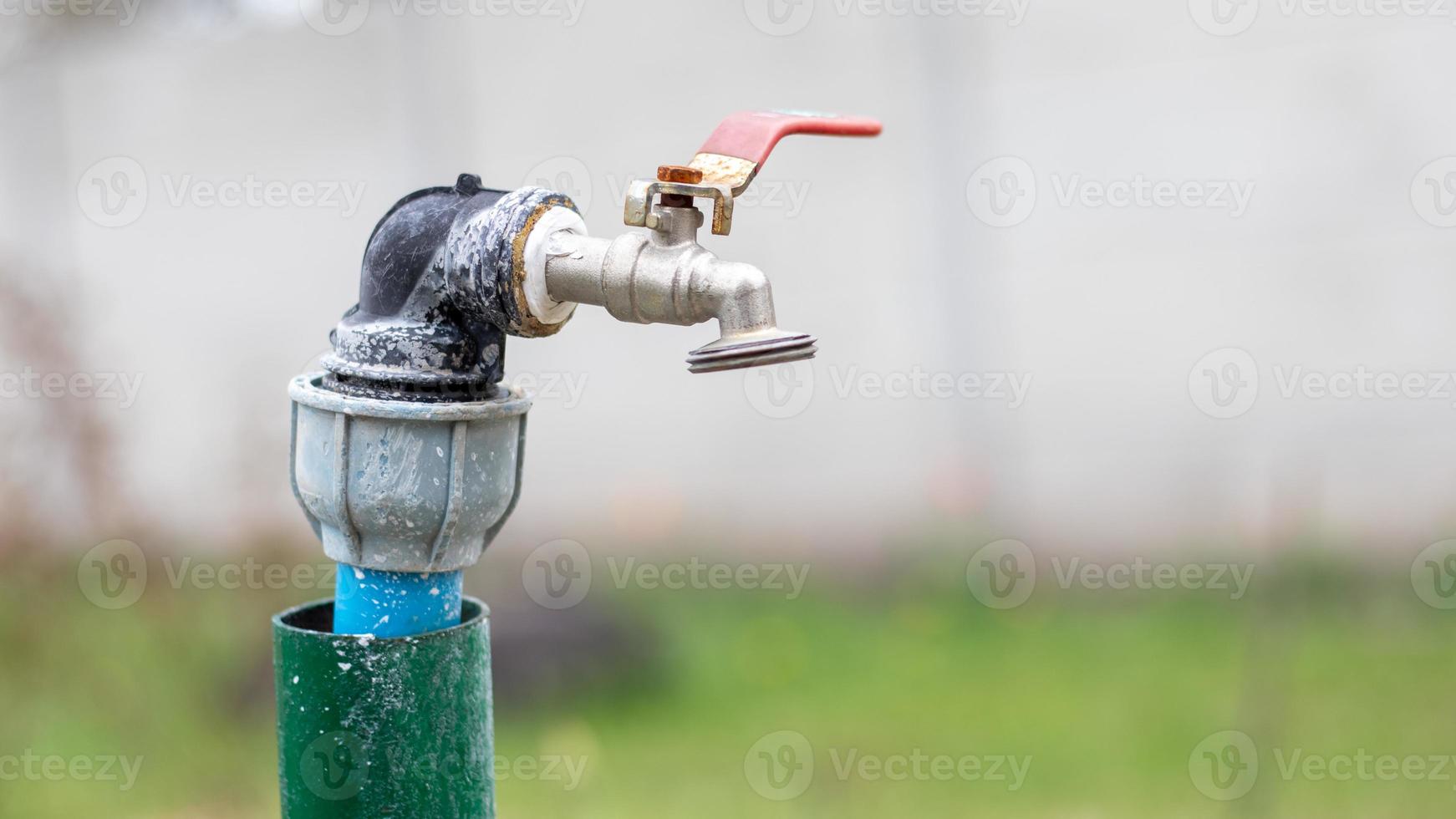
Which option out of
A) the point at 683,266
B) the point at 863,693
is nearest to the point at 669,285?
the point at 683,266

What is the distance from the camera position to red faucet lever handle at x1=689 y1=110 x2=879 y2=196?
4.77 feet

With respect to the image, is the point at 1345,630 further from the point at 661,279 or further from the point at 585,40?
the point at 661,279

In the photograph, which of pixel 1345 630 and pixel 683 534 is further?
pixel 683 534

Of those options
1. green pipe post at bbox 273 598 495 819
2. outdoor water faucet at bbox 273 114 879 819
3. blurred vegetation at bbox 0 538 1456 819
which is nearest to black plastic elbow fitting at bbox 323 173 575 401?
outdoor water faucet at bbox 273 114 879 819

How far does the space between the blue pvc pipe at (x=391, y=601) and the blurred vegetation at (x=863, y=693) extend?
71.9 inches

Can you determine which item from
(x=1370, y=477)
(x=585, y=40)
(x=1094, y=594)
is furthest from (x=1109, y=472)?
(x=585, y=40)

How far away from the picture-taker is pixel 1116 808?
128 inches

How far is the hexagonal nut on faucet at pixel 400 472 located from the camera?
151 cm

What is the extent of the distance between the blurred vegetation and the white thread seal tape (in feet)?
6.72

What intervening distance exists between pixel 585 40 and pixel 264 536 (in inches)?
65.3

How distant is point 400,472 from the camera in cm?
151

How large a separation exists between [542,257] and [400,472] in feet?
0.91

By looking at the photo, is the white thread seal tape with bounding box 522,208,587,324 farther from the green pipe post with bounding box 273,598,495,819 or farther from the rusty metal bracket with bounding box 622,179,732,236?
the green pipe post with bounding box 273,598,495,819

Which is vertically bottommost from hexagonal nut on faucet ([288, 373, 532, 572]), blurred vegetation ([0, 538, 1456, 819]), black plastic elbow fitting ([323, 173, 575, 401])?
blurred vegetation ([0, 538, 1456, 819])
